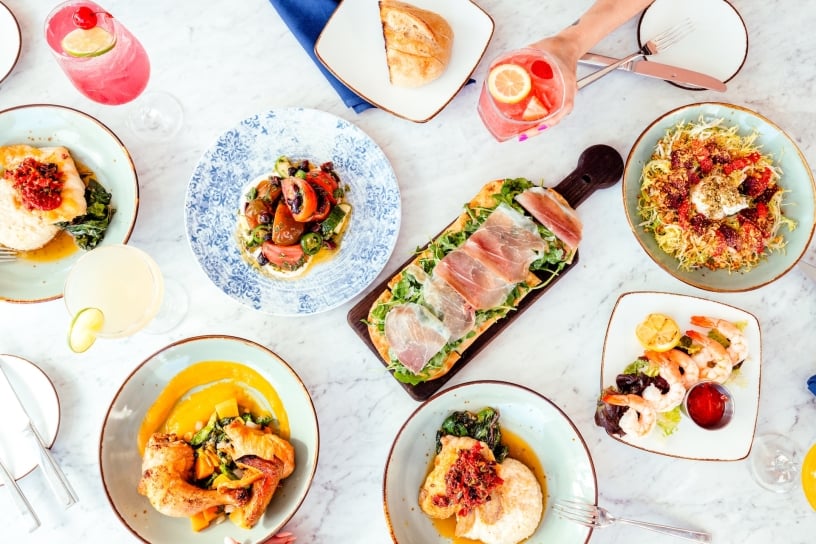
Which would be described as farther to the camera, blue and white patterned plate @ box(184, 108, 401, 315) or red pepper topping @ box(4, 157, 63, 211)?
blue and white patterned plate @ box(184, 108, 401, 315)

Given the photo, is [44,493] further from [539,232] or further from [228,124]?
[539,232]

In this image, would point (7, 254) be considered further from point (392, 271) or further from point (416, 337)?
point (416, 337)

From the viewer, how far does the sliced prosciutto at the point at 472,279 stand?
257 centimetres

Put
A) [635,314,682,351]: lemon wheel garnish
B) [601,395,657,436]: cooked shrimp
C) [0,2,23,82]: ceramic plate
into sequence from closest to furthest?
[601,395,657,436]: cooked shrimp, [635,314,682,351]: lemon wheel garnish, [0,2,23,82]: ceramic plate

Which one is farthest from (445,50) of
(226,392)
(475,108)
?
(226,392)

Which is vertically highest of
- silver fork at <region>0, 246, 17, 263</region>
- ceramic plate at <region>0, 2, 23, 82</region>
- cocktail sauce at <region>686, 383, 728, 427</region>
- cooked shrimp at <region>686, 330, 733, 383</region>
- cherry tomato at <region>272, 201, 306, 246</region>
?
ceramic plate at <region>0, 2, 23, 82</region>

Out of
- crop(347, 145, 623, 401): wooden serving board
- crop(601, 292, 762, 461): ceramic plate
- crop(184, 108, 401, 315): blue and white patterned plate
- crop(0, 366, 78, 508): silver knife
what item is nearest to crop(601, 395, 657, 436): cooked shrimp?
crop(601, 292, 762, 461): ceramic plate

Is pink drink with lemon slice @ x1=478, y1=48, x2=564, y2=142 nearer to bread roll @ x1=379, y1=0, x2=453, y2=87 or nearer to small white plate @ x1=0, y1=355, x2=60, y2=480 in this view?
bread roll @ x1=379, y1=0, x2=453, y2=87

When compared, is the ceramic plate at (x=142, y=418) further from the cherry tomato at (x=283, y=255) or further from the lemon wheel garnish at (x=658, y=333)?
the lemon wheel garnish at (x=658, y=333)

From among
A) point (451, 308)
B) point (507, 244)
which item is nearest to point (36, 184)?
point (451, 308)

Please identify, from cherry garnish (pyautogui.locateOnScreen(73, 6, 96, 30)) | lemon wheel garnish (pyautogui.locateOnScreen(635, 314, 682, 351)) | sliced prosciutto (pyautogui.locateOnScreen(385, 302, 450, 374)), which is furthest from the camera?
lemon wheel garnish (pyautogui.locateOnScreen(635, 314, 682, 351))

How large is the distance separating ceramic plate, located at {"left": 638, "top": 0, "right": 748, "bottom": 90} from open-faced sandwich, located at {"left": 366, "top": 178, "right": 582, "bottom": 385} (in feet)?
2.88

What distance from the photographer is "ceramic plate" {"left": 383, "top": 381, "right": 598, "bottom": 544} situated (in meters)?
2.68

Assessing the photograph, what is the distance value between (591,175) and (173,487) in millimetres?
2194
